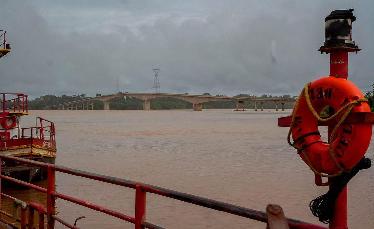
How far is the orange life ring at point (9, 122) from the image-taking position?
18734mm

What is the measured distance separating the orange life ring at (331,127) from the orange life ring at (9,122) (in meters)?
16.8

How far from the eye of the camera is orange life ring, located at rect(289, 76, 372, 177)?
3.56 m

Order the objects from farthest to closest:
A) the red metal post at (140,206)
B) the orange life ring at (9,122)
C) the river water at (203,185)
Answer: the orange life ring at (9,122)
the river water at (203,185)
the red metal post at (140,206)

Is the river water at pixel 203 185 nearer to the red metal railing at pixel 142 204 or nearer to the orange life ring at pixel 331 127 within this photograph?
the red metal railing at pixel 142 204

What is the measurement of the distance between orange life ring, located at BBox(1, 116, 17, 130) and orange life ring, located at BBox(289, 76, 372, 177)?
16.8 m

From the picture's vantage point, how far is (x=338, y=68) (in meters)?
4.08

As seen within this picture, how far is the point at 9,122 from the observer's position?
1906 cm

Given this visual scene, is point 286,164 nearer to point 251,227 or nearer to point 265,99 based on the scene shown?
point 251,227

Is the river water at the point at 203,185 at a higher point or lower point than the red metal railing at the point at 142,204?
lower

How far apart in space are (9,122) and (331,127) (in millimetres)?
17424

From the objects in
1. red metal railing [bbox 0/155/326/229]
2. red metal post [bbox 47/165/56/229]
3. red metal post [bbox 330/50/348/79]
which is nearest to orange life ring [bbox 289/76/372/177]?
red metal post [bbox 330/50/348/79]

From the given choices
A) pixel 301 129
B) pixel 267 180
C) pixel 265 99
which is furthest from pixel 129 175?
pixel 265 99

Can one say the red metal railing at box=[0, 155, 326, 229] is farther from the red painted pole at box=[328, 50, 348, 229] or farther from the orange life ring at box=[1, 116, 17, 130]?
the orange life ring at box=[1, 116, 17, 130]

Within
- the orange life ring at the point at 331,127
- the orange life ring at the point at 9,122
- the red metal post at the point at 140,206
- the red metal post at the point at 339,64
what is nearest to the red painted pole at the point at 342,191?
the red metal post at the point at 339,64
